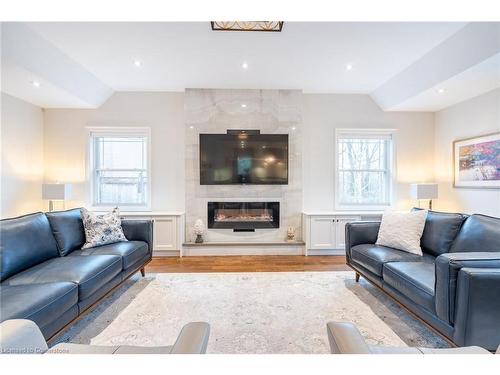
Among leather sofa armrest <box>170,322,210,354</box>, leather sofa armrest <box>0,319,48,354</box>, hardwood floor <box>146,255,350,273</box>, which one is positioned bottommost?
hardwood floor <box>146,255,350,273</box>

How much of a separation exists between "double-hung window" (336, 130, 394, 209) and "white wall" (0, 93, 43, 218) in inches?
196

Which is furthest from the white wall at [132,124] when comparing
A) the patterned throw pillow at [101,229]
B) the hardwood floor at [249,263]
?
the patterned throw pillow at [101,229]

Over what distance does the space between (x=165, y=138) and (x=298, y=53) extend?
246cm

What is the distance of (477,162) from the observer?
3242mm

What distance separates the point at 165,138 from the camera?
3.95 m

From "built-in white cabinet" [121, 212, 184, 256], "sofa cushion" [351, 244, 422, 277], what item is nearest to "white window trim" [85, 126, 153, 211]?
"built-in white cabinet" [121, 212, 184, 256]

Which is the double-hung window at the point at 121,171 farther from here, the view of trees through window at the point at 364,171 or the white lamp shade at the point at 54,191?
the view of trees through window at the point at 364,171

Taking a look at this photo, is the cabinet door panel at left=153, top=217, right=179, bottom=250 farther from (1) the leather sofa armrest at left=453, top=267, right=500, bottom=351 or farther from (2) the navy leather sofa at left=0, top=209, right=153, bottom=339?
(1) the leather sofa armrest at left=453, top=267, right=500, bottom=351

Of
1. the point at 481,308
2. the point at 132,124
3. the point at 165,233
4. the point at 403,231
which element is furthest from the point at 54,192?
the point at 481,308

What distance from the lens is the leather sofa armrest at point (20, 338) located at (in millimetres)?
718

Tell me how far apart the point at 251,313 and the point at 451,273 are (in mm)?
1459

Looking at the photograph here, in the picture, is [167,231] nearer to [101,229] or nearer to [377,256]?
[101,229]

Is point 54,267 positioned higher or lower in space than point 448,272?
lower

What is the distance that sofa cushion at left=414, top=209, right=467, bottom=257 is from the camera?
219 centimetres
